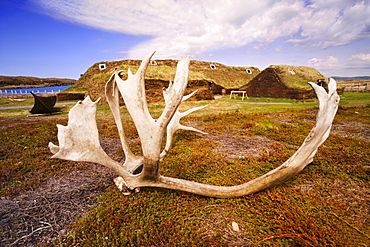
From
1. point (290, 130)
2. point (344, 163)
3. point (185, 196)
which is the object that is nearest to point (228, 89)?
point (290, 130)

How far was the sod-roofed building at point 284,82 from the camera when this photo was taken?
17852 millimetres

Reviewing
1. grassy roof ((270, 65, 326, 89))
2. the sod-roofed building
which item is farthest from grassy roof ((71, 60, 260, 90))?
grassy roof ((270, 65, 326, 89))

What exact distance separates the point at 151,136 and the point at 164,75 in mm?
14311

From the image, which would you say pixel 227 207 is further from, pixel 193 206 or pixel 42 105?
pixel 42 105

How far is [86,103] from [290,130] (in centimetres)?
653

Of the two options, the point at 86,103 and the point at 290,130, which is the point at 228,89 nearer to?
the point at 290,130

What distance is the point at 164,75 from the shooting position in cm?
1564

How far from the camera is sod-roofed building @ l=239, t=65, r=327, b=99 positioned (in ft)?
58.6

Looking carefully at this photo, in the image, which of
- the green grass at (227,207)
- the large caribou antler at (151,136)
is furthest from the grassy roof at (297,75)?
the large caribou antler at (151,136)

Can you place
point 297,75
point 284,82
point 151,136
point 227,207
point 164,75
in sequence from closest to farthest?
point 151,136
point 227,207
point 164,75
point 284,82
point 297,75

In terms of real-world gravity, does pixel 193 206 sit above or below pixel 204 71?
below

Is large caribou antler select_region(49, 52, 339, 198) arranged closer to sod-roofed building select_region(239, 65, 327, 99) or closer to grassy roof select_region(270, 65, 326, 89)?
sod-roofed building select_region(239, 65, 327, 99)

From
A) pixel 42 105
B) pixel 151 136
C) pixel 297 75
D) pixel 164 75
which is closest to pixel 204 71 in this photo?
pixel 297 75

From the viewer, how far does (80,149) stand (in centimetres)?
222
